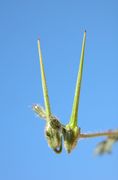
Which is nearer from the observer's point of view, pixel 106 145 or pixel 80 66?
pixel 106 145

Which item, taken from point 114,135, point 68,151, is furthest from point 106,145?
point 68,151

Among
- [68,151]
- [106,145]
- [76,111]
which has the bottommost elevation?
[106,145]

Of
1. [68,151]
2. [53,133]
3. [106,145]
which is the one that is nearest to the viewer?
[106,145]

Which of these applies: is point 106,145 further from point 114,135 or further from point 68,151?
point 68,151

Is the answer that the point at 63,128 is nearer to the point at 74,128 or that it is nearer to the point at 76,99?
the point at 74,128

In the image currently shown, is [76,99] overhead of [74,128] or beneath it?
overhead

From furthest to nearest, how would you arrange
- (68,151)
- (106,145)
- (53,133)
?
(53,133) → (68,151) → (106,145)

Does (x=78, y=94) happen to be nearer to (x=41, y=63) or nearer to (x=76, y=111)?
(x=76, y=111)

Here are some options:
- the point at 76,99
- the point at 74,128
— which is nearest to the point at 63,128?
the point at 74,128

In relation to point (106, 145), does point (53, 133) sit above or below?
above
